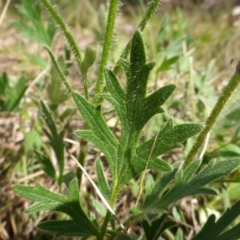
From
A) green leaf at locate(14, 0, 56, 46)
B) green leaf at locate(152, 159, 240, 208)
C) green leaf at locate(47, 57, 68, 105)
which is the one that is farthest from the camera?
green leaf at locate(14, 0, 56, 46)

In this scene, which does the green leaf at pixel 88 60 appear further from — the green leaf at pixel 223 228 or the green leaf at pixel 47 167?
the green leaf at pixel 223 228

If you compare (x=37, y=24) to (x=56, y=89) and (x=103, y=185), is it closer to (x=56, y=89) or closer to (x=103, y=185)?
(x=56, y=89)

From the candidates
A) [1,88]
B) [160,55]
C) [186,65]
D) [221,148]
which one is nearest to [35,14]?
[1,88]

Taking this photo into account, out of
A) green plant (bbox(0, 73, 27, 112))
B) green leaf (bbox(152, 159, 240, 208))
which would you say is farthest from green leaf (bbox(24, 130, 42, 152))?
green leaf (bbox(152, 159, 240, 208))

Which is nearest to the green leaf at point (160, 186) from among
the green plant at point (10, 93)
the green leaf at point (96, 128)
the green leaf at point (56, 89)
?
the green leaf at point (96, 128)

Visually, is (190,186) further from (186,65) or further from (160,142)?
(186,65)

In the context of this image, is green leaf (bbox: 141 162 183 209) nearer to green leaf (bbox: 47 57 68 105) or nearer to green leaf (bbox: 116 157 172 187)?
green leaf (bbox: 116 157 172 187)
